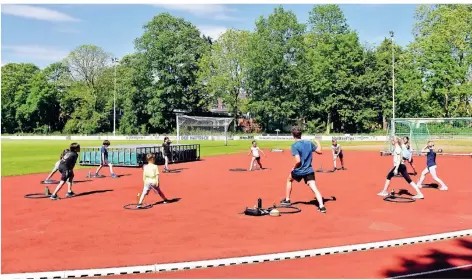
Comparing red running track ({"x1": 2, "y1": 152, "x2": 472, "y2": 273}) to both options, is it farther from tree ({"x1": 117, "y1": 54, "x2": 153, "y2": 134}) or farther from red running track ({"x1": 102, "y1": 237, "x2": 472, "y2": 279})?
tree ({"x1": 117, "y1": 54, "x2": 153, "y2": 134})

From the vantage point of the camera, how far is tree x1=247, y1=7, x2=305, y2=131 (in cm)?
7612

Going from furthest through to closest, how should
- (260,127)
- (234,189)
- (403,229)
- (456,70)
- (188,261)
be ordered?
(260,127) < (456,70) < (234,189) < (403,229) < (188,261)

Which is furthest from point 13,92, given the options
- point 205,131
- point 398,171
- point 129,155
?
point 398,171

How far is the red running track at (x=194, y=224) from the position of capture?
891 cm

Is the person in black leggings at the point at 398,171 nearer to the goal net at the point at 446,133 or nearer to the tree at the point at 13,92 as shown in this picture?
the goal net at the point at 446,133

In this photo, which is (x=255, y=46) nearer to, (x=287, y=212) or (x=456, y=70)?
(x=456, y=70)

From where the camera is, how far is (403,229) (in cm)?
1088

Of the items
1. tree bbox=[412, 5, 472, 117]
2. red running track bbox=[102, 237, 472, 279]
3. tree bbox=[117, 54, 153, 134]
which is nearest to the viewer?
red running track bbox=[102, 237, 472, 279]

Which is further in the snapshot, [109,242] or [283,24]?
[283,24]

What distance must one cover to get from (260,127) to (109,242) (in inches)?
2937

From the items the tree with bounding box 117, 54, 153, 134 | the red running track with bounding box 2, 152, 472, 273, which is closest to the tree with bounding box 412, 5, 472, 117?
the tree with bounding box 117, 54, 153, 134

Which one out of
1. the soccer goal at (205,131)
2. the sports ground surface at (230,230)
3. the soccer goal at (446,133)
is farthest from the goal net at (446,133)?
the sports ground surface at (230,230)

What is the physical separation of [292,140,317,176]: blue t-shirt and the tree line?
6137cm

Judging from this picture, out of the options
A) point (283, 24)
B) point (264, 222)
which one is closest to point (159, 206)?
point (264, 222)
